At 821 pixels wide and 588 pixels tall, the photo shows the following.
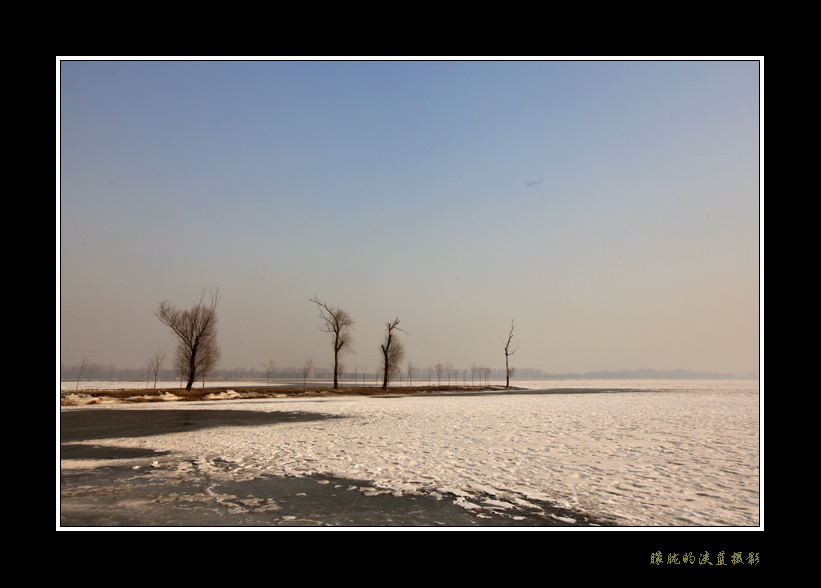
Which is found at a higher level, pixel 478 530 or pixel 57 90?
pixel 57 90

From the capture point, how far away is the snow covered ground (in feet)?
23.7

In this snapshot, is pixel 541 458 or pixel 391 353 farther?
pixel 391 353

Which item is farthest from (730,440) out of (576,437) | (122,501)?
(122,501)

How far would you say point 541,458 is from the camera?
34.6 feet

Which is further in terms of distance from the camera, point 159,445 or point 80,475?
point 159,445

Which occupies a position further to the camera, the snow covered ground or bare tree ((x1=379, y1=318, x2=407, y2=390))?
bare tree ((x1=379, y1=318, x2=407, y2=390))

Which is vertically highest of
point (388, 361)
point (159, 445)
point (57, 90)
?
point (57, 90)

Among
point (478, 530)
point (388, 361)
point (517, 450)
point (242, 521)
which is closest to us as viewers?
point (478, 530)

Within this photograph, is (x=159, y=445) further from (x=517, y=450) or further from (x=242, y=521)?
(x=517, y=450)

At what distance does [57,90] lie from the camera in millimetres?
6496

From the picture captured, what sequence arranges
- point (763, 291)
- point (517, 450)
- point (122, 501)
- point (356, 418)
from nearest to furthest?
point (763, 291) → point (122, 501) → point (517, 450) → point (356, 418)

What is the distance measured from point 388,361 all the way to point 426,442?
43.1 metres

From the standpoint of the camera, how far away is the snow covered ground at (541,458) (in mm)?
7223

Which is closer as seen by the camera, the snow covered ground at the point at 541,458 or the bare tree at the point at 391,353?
the snow covered ground at the point at 541,458
